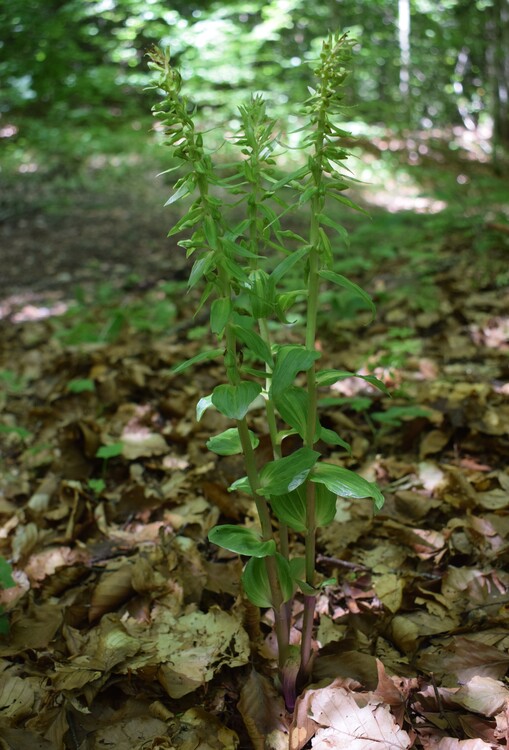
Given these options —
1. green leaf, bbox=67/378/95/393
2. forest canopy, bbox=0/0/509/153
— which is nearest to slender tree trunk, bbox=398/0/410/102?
forest canopy, bbox=0/0/509/153

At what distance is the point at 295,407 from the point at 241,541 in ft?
1.15

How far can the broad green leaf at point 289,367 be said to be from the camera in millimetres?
1192

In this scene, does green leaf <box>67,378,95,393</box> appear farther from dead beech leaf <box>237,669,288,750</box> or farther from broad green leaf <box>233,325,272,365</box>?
broad green leaf <box>233,325,272,365</box>

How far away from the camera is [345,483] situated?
4.18 feet

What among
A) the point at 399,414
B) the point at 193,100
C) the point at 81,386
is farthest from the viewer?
the point at 193,100

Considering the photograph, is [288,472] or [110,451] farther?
[110,451]

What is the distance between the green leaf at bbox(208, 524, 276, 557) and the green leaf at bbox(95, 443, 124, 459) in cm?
124

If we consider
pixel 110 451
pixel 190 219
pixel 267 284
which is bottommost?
pixel 110 451

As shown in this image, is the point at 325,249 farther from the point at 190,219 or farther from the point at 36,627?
the point at 36,627

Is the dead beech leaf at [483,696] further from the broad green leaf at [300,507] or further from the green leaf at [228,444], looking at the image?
the green leaf at [228,444]

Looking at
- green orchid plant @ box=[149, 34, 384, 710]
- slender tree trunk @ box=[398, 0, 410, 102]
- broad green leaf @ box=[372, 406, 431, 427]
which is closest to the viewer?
green orchid plant @ box=[149, 34, 384, 710]

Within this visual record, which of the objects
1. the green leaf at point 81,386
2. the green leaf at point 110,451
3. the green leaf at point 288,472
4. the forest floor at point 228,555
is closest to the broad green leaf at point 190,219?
the green leaf at point 288,472

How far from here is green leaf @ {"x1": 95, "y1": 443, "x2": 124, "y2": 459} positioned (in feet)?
8.24

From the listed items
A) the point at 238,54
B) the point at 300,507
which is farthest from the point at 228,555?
the point at 238,54
